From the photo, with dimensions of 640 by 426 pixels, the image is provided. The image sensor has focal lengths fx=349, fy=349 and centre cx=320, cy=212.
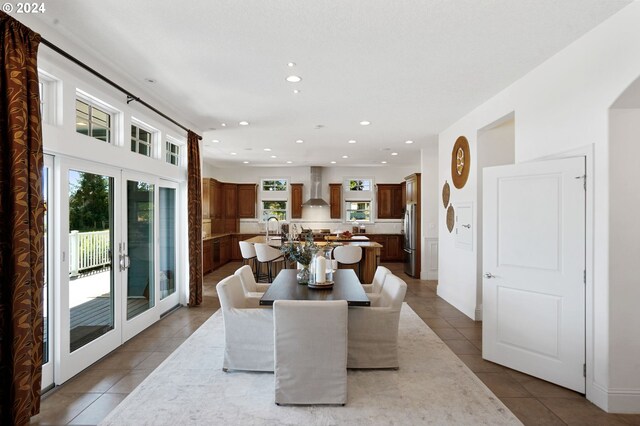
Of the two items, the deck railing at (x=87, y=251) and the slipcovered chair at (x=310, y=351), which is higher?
the deck railing at (x=87, y=251)

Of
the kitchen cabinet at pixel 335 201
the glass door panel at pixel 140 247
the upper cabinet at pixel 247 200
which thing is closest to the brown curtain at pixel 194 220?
the glass door panel at pixel 140 247

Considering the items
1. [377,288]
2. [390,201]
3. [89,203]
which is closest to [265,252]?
[377,288]

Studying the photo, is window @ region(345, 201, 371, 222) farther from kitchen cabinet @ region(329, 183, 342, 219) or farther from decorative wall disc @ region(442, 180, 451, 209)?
decorative wall disc @ region(442, 180, 451, 209)

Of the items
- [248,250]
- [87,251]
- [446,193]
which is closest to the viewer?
[87,251]

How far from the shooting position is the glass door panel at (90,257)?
3.25 m

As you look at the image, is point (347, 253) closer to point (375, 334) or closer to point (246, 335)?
point (375, 334)

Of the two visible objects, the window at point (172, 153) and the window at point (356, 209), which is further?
the window at point (356, 209)

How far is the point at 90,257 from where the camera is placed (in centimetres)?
347

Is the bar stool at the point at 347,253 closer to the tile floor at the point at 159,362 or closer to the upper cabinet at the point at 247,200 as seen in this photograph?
the tile floor at the point at 159,362

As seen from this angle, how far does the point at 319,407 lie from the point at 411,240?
5933 mm

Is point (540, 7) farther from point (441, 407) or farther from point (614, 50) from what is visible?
point (441, 407)

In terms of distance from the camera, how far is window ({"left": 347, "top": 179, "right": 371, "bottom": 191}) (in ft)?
36.8

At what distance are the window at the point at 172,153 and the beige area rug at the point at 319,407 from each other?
9.76 ft

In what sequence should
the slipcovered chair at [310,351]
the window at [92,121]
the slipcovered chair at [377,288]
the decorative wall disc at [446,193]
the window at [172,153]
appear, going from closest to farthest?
the slipcovered chair at [310,351], the window at [92,121], the slipcovered chair at [377,288], the window at [172,153], the decorative wall disc at [446,193]
